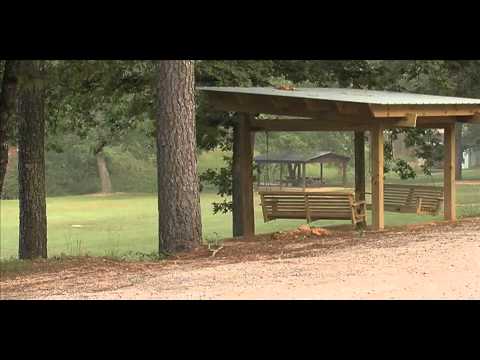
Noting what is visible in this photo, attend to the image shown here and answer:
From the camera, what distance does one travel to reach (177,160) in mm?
12312

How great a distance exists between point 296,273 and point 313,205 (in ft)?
19.8

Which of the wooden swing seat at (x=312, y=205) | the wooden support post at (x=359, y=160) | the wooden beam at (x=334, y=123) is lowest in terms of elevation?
the wooden swing seat at (x=312, y=205)

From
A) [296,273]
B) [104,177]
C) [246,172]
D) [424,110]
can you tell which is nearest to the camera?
[296,273]

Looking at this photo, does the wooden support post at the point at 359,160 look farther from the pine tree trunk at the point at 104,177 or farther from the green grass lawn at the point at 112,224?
the pine tree trunk at the point at 104,177

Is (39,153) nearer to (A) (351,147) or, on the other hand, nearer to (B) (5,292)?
(B) (5,292)

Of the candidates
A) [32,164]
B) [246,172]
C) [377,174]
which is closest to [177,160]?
[32,164]

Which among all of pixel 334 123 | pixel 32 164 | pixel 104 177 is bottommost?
pixel 104 177

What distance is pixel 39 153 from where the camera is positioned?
1414 cm

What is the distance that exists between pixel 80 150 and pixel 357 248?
46.6m

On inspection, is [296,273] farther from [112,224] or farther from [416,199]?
[112,224]

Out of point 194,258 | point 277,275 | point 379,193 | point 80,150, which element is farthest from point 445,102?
point 80,150

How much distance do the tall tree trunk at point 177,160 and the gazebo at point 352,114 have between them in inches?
83.4

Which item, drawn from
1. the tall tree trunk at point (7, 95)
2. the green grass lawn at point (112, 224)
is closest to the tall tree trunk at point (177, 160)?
the tall tree trunk at point (7, 95)

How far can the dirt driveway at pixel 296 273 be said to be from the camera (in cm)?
733
